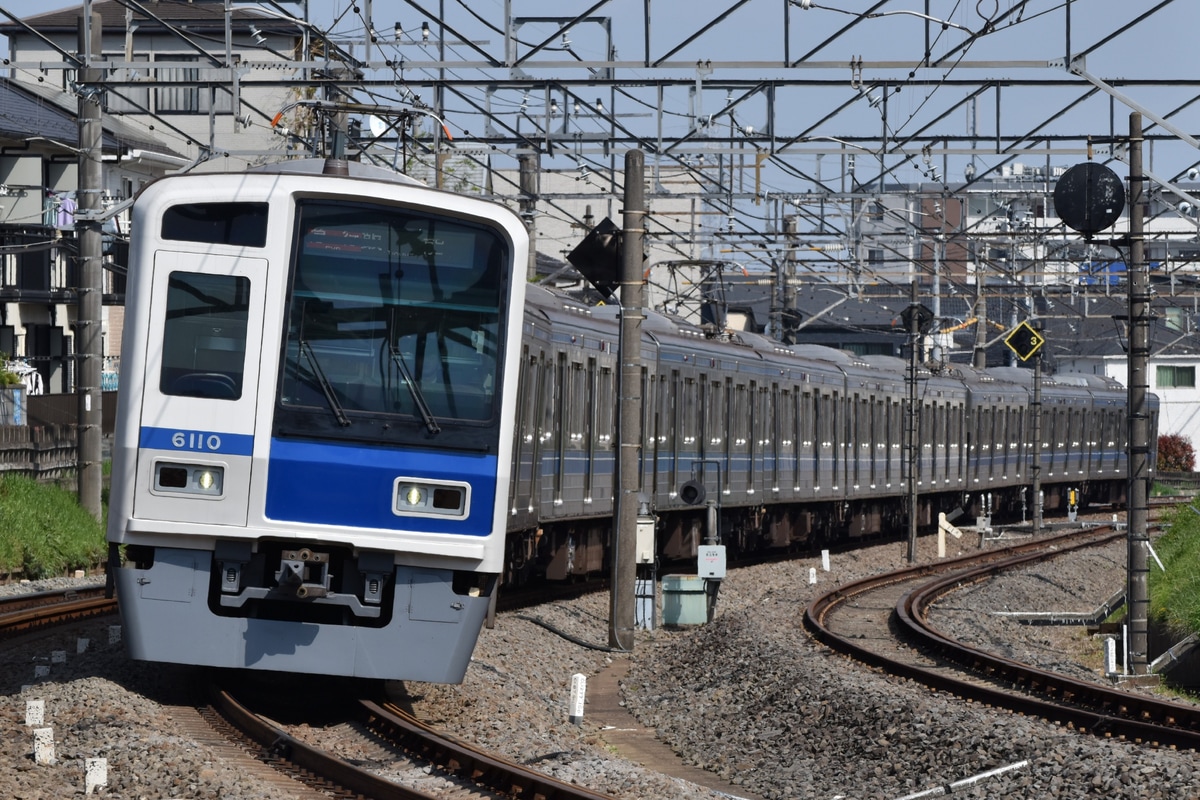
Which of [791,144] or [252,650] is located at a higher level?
[791,144]

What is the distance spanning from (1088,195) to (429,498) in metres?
8.67

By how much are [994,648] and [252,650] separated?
9303mm

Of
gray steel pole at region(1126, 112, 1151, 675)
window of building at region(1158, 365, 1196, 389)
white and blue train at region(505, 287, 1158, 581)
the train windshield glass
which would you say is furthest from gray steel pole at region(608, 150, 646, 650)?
window of building at region(1158, 365, 1196, 389)

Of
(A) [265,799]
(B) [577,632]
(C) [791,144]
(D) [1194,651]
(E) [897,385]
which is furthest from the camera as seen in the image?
(E) [897,385]

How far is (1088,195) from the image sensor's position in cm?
1556

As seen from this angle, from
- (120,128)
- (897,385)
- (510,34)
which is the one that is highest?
(120,128)

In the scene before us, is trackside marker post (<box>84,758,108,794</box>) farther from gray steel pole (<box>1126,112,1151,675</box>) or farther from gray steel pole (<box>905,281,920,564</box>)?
gray steel pole (<box>905,281,920,564</box>)

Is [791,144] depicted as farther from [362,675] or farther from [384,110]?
[362,675]

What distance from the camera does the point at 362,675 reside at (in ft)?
29.3

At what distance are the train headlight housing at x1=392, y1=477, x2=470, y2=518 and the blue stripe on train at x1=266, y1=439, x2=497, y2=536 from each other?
0.03m

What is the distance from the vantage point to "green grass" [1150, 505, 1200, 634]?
16016 millimetres

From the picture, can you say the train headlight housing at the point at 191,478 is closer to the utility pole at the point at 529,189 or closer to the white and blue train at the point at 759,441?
the white and blue train at the point at 759,441

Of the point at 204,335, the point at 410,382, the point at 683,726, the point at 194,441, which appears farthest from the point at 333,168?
the point at 683,726

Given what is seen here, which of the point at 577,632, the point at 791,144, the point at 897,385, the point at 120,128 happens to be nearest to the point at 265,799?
the point at 577,632
